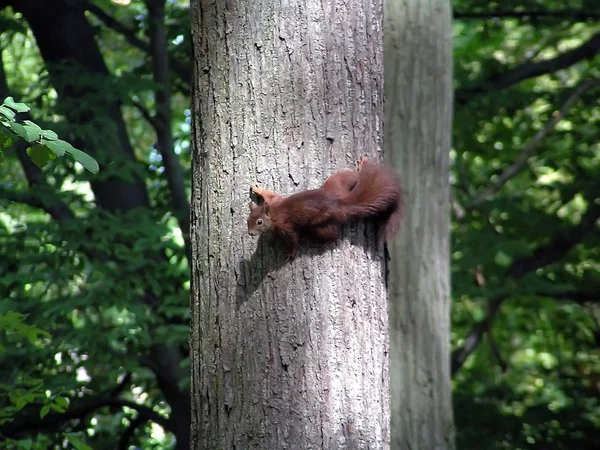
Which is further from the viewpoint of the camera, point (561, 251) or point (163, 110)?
point (561, 251)

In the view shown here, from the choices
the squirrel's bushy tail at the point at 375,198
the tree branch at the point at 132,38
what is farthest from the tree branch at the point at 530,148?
the squirrel's bushy tail at the point at 375,198

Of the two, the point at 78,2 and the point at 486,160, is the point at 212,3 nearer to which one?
the point at 78,2

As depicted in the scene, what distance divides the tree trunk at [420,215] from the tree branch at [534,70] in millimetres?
1735

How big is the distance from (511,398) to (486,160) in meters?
2.21

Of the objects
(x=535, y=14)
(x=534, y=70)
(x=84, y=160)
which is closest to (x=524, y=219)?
(x=534, y=70)

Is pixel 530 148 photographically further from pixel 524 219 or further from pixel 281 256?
pixel 281 256

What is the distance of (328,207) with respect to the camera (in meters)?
2.07

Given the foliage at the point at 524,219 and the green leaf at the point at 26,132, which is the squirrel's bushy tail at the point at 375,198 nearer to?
the green leaf at the point at 26,132

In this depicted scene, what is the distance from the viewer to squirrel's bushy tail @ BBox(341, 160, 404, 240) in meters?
2.15

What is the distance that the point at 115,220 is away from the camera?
4.86m

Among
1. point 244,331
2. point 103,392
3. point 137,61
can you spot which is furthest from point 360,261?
point 137,61

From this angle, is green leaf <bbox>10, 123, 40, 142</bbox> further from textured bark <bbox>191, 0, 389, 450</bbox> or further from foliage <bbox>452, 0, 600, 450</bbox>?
foliage <bbox>452, 0, 600, 450</bbox>

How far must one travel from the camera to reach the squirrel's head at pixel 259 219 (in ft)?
6.68

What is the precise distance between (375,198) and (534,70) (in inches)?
201
